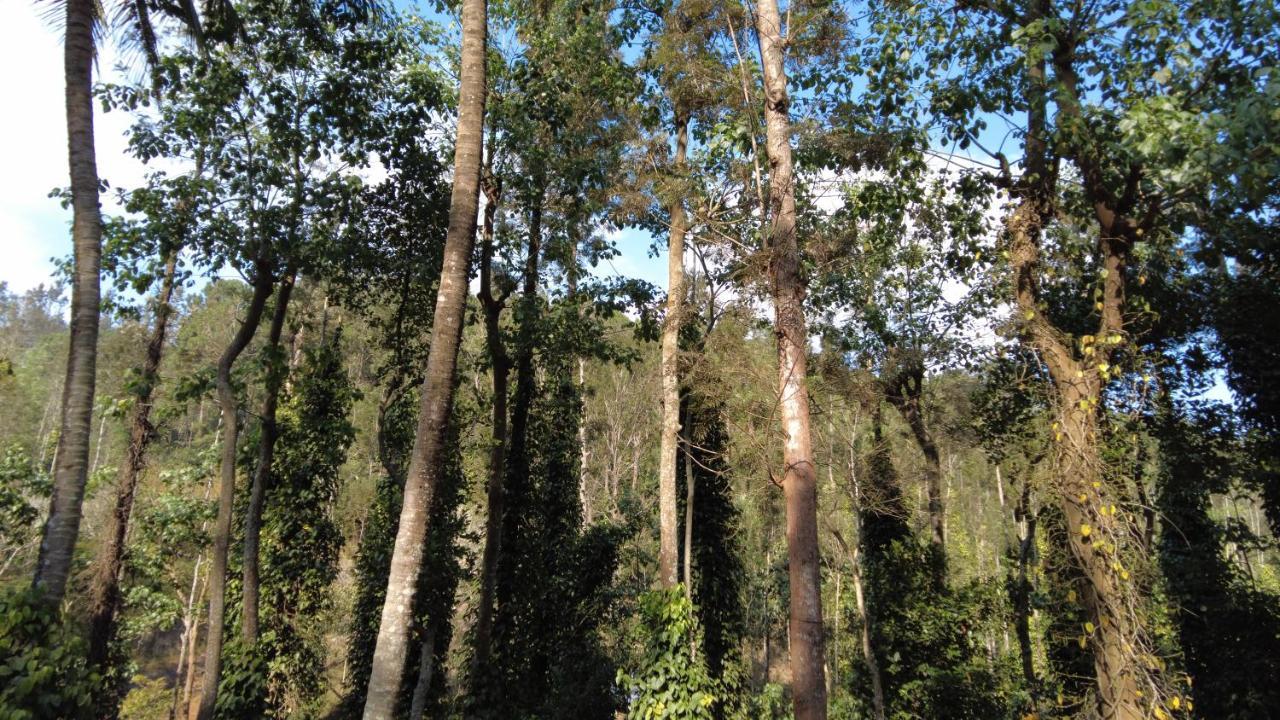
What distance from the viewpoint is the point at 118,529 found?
12.1 meters

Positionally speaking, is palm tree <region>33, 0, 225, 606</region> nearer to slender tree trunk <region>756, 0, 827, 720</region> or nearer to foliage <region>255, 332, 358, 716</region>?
slender tree trunk <region>756, 0, 827, 720</region>

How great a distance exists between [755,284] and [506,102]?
5343mm

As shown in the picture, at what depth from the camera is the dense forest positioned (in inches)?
213

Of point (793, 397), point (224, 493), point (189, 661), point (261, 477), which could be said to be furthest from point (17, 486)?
point (793, 397)

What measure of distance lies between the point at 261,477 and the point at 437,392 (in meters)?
7.10

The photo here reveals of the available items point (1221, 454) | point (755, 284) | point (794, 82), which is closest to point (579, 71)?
point (794, 82)

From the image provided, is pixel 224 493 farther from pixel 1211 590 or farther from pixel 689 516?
pixel 1211 590

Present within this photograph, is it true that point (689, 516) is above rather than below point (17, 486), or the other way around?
below

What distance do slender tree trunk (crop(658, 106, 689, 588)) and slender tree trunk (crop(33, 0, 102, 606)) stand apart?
6.86 m

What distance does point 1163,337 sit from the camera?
39.5ft

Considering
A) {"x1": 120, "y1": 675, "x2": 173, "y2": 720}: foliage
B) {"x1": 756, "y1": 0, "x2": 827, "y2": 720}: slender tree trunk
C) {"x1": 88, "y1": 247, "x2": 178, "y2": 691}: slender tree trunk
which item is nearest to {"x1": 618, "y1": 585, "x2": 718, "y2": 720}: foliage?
{"x1": 756, "y1": 0, "x2": 827, "y2": 720}: slender tree trunk

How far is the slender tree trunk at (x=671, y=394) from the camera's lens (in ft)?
32.1

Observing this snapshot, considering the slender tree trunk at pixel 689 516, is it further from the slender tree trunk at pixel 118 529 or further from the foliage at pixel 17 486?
the foliage at pixel 17 486

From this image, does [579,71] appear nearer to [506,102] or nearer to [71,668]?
[506,102]
